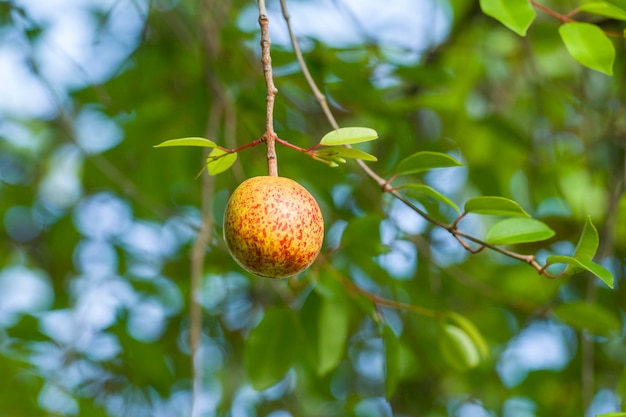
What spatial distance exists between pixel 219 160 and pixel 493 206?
37 centimetres

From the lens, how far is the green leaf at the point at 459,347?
147cm

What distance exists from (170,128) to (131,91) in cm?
26

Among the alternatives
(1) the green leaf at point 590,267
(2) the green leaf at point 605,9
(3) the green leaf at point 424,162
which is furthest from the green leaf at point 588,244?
(2) the green leaf at point 605,9

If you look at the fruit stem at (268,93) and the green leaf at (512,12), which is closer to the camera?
the fruit stem at (268,93)

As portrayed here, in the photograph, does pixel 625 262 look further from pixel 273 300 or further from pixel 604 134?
pixel 273 300

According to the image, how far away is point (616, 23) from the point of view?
169 centimetres

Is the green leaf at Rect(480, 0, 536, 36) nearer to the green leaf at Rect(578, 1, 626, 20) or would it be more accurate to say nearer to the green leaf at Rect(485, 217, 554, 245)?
the green leaf at Rect(578, 1, 626, 20)

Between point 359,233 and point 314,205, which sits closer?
point 314,205

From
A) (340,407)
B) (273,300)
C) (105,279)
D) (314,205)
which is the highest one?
(314,205)

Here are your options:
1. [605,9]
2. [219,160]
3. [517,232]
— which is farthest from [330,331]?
[605,9]

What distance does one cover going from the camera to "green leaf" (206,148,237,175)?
3.03 feet

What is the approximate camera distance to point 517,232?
1.06m

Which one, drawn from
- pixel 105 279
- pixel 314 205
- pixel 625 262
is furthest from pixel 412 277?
pixel 314 205

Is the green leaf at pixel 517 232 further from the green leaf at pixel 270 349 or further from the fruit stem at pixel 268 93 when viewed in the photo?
the green leaf at pixel 270 349
